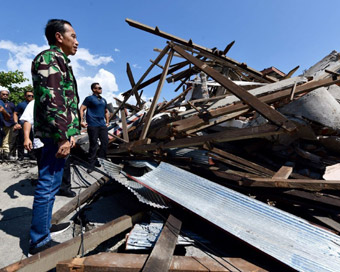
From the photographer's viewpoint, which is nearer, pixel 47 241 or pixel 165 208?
pixel 47 241

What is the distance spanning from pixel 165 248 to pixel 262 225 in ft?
3.19

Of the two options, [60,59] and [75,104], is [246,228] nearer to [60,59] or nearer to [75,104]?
[75,104]

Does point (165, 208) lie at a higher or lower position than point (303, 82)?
lower

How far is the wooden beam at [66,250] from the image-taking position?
4.68 feet

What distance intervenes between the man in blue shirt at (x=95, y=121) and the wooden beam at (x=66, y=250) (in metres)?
2.49

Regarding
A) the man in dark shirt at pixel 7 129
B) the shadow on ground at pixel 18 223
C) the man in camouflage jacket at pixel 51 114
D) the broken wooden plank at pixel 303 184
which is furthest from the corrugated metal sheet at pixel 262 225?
the man in dark shirt at pixel 7 129

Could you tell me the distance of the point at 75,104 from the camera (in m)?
2.00

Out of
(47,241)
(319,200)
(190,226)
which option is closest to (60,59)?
(47,241)

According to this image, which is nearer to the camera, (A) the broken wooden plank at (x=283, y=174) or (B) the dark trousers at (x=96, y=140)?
(A) the broken wooden plank at (x=283, y=174)

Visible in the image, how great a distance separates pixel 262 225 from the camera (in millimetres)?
1953

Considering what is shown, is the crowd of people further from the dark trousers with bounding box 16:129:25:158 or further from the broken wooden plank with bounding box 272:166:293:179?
the dark trousers with bounding box 16:129:25:158

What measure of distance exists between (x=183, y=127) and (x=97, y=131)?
1988mm

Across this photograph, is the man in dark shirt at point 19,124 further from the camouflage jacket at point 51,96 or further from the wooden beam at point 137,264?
the wooden beam at point 137,264

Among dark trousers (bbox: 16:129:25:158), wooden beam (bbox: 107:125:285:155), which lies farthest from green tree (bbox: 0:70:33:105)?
wooden beam (bbox: 107:125:285:155)
